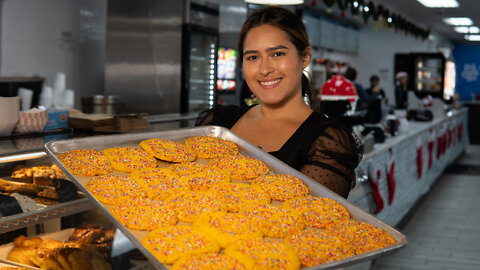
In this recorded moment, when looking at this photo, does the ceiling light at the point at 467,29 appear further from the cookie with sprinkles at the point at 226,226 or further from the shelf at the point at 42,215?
the cookie with sprinkles at the point at 226,226

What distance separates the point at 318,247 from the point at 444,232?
4.99 m

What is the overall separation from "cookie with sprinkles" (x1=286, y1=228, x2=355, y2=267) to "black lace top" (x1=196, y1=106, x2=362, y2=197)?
0.39m

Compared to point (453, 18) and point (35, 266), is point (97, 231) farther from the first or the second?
point (453, 18)

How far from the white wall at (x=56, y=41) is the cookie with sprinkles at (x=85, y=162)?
410cm

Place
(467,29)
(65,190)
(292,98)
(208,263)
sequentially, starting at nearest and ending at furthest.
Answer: (208,263), (292,98), (65,190), (467,29)

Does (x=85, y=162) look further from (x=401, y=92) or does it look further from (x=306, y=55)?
(x=401, y=92)

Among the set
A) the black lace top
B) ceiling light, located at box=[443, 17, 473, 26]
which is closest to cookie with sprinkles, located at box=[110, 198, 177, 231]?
the black lace top

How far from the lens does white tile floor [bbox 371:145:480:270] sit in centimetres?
472

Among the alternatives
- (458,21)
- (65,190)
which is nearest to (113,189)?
(65,190)

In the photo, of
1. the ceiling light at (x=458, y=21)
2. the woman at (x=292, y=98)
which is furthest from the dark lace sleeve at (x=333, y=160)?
the ceiling light at (x=458, y=21)

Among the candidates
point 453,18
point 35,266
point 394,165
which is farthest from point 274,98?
point 453,18

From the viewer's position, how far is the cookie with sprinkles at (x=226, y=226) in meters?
1.26

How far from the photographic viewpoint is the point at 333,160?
167 centimetres

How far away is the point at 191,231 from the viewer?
1.27 m
